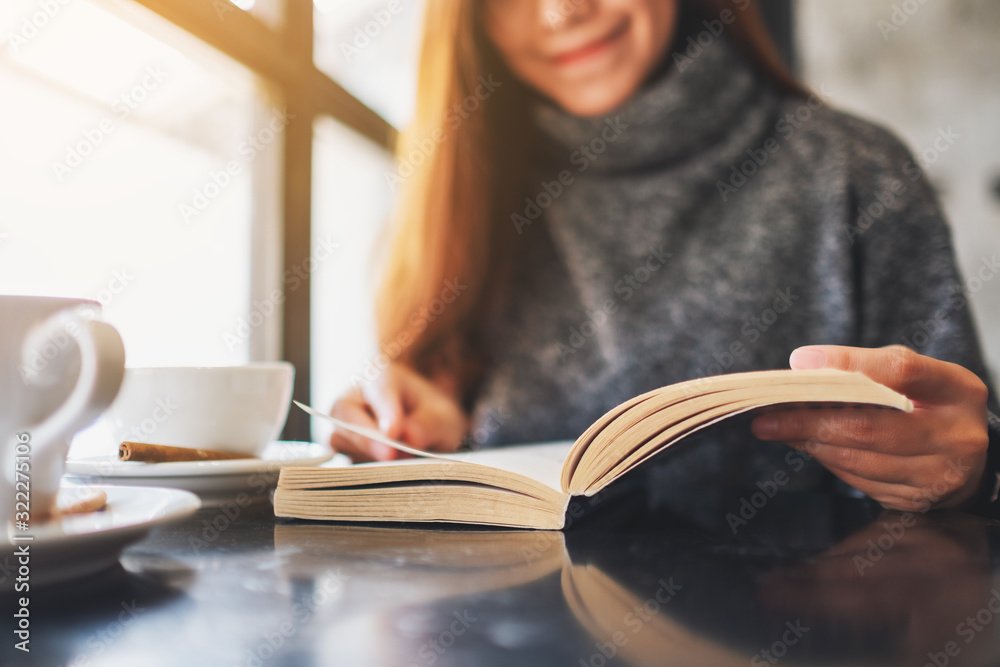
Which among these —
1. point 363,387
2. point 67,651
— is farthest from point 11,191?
point 67,651

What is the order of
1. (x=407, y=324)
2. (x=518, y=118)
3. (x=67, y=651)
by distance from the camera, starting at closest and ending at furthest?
(x=67, y=651) < (x=407, y=324) < (x=518, y=118)

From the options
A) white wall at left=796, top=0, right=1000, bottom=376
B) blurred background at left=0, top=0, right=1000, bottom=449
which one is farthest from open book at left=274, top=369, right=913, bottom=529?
white wall at left=796, top=0, right=1000, bottom=376

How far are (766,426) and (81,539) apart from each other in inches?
14.8

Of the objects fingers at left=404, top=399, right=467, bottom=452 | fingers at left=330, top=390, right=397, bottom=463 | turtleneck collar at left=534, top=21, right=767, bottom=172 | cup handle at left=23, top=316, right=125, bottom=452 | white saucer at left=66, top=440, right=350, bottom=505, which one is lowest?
→ fingers at left=404, top=399, right=467, bottom=452

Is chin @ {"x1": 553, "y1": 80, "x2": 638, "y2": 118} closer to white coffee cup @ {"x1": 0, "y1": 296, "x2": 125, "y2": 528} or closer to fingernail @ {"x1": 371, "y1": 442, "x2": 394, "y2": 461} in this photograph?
fingernail @ {"x1": 371, "y1": 442, "x2": 394, "y2": 461}

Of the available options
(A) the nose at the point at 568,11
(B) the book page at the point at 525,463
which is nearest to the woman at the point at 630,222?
(A) the nose at the point at 568,11

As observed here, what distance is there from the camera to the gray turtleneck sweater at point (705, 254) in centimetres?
108

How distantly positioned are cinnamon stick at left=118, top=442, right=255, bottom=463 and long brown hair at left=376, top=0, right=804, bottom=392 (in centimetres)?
62

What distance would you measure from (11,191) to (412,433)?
57 cm

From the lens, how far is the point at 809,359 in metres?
0.40

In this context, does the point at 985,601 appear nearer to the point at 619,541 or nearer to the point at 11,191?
the point at 619,541

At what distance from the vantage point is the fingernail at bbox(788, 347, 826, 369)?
15.6 inches

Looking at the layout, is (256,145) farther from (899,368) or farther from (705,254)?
(899,368)

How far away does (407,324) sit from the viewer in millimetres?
1155
